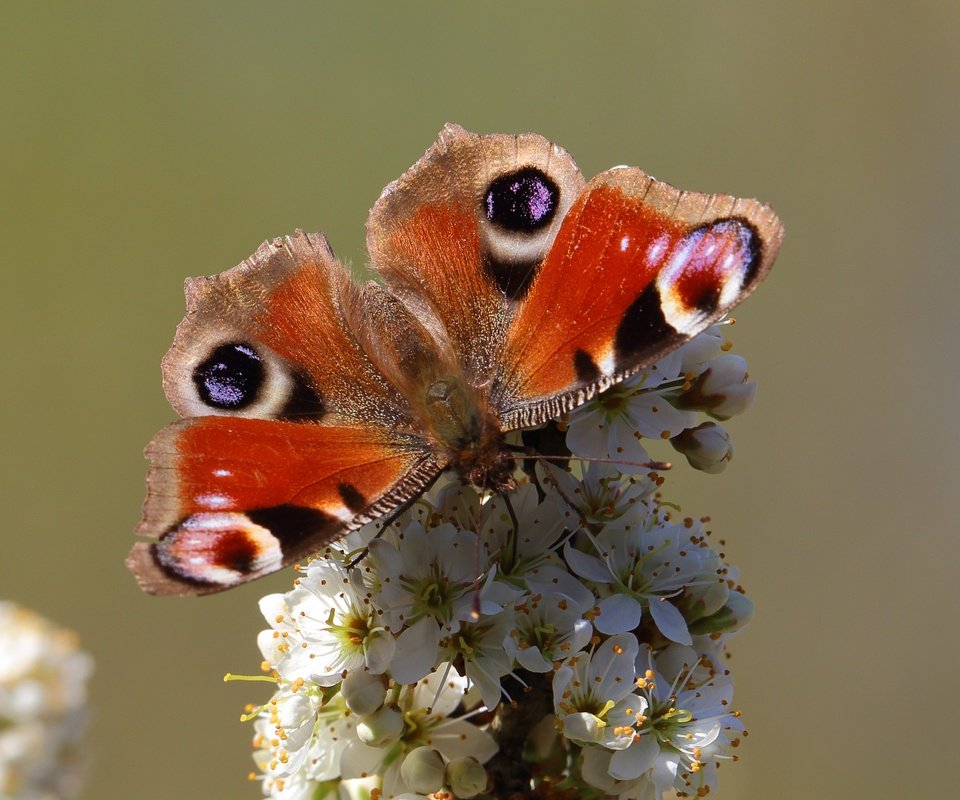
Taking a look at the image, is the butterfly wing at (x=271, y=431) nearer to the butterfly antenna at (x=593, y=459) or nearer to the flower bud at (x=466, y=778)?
the butterfly antenna at (x=593, y=459)

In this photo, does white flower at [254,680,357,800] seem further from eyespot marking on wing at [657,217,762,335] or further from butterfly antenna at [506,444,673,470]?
eyespot marking on wing at [657,217,762,335]

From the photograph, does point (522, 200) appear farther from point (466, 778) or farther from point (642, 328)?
point (466, 778)

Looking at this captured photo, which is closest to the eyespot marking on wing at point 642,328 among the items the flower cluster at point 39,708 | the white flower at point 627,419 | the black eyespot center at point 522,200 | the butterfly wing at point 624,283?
the butterfly wing at point 624,283

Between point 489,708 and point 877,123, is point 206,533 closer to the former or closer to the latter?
point 489,708

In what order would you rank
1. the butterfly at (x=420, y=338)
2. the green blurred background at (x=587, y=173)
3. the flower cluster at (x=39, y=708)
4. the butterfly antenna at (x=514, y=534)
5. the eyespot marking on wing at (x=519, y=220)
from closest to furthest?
the butterfly at (x=420, y=338)
the butterfly antenna at (x=514, y=534)
the eyespot marking on wing at (x=519, y=220)
the flower cluster at (x=39, y=708)
the green blurred background at (x=587, y=173)

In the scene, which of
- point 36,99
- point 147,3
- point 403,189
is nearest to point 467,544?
point 403,189

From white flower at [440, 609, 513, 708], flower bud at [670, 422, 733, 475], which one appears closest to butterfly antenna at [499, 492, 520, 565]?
white flower at [440, 609, 513, 708]

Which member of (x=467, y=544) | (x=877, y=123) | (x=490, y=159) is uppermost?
(x=877, y=123)
